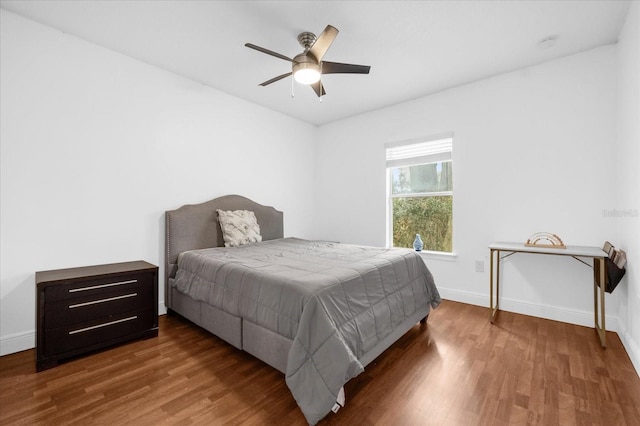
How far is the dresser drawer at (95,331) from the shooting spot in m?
2.01

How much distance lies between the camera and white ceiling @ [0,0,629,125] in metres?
2.15

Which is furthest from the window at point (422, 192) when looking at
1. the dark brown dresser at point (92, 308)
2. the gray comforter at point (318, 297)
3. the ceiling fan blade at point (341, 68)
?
the dark brown dresser at point (92, 308)

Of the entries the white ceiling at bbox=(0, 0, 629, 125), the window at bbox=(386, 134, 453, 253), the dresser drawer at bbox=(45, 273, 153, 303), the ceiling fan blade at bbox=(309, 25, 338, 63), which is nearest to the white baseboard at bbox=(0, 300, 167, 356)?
the dresser drawer at bbox=(45, 273, 153, 303)

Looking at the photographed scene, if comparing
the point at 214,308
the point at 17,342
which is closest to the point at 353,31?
the point at 214,308

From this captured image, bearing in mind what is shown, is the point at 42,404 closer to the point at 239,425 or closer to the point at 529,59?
the point at 239,425

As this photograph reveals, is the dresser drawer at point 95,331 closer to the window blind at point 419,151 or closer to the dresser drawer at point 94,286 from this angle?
the dresser drawer at point 94,286

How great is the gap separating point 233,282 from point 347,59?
2401mm

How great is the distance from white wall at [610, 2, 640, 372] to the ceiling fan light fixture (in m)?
2.29

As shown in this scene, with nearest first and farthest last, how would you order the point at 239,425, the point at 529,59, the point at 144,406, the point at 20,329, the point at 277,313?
the point at 239,425 < the point at 144,406 < the point at 277,313 < the point at 20,329 < the point at 529,59

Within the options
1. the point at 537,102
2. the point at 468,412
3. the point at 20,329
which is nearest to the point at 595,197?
the point at 537,102

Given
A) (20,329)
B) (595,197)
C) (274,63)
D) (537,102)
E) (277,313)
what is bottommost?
(20,329)

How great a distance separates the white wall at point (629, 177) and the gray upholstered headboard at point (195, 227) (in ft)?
11.9

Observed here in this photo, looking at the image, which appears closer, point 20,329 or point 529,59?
point 20,329

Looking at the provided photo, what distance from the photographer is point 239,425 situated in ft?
4.80
